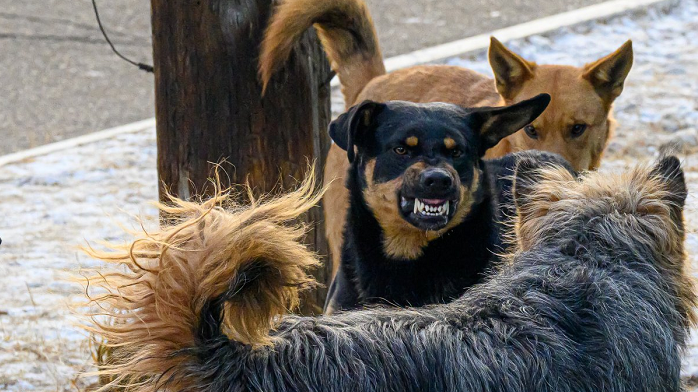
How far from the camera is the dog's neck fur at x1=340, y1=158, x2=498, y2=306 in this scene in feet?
15.5

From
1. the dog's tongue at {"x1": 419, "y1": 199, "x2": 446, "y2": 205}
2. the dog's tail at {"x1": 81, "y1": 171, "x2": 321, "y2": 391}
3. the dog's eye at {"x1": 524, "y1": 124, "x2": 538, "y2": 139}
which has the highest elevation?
the dog's tail at {"x1": 81, "y1": 171, "x2": 321, "y2": 391}

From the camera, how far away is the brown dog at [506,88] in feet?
20.1

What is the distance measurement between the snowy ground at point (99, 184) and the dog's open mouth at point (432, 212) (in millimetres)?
920

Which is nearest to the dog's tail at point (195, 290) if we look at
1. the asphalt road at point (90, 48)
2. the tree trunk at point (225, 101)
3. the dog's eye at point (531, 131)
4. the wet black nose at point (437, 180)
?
the wet black nose at point (437, 180)

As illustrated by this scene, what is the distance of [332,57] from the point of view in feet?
20.7

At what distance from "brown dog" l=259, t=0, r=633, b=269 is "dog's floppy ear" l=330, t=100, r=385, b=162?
912mm

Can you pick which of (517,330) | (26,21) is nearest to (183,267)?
(517,330)

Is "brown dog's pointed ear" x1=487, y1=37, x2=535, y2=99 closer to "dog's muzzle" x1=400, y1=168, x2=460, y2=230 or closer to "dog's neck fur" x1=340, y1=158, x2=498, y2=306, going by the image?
"dog's neck fur" x1=340, y1=158, x2=498, y2=306

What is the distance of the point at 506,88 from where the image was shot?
6.46 meters

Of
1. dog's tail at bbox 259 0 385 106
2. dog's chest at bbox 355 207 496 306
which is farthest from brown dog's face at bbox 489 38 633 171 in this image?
dog's chest at bbox 355 207 496 306

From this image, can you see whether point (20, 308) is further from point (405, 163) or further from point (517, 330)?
point (517, 330)

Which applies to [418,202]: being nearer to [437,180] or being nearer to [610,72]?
[437,180]

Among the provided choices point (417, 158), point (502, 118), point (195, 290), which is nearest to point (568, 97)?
point (502, 118)

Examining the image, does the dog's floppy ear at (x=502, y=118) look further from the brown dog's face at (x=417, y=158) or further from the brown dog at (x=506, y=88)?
the brown dog at (x=506, y=88)
